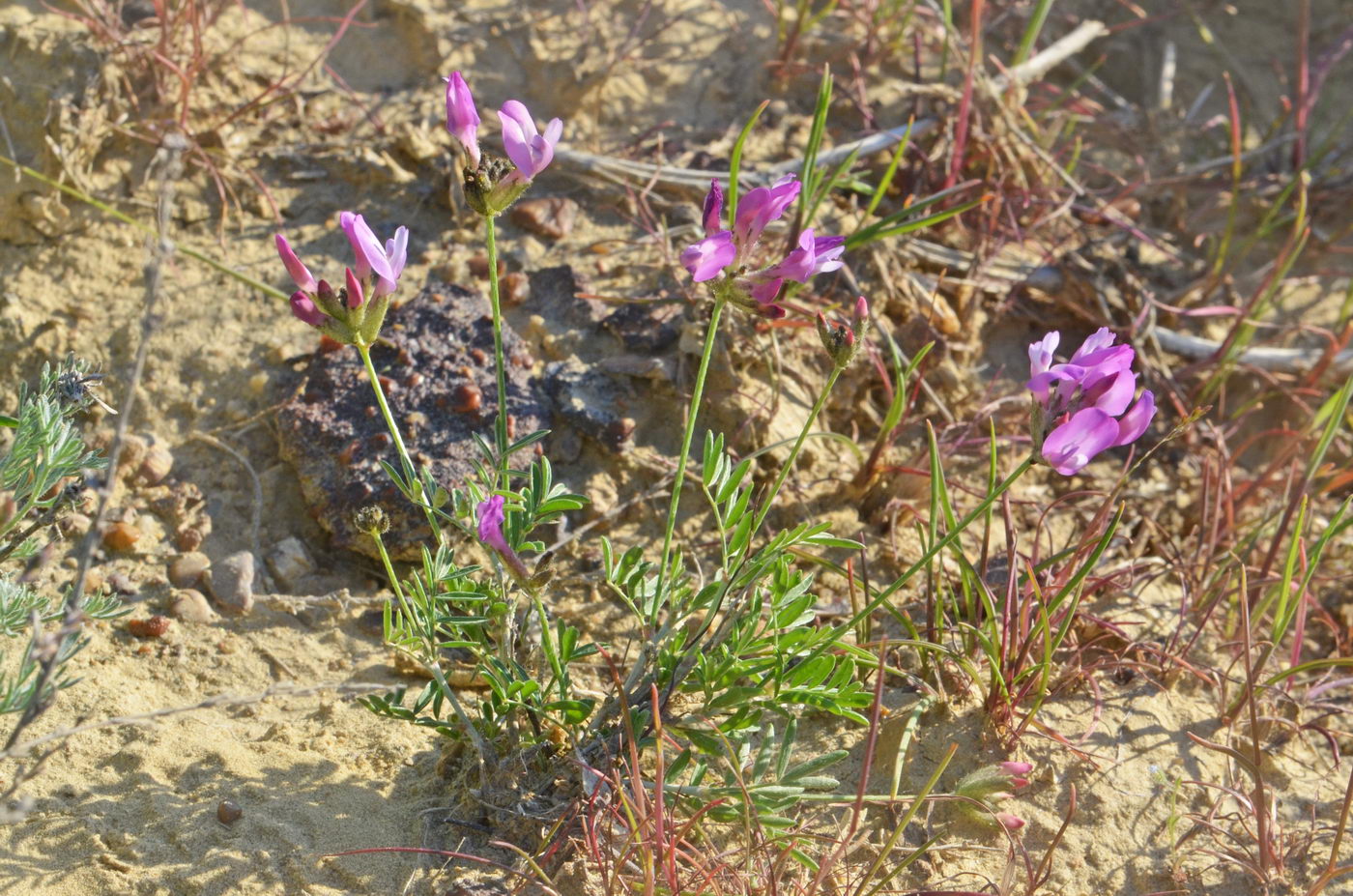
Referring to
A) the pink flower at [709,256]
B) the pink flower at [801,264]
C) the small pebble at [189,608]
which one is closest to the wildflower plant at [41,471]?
the small pebble at [189,608]

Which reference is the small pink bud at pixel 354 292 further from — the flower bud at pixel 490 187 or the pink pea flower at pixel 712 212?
the pink pea flower at pixel 712 212

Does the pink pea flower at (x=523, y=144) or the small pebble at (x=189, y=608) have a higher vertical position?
the pink pea flower at (x=523, y=144)

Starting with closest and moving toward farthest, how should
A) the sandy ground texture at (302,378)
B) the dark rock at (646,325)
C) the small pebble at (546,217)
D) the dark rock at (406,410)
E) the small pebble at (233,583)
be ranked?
the sandy ground texture at (302,378), the small pebble at (233,583), the dark rock at (406,410), the dark rock at (646,325), the small pebble at (546,217)

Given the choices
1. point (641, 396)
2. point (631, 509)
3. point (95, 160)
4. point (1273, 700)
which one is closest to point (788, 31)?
point (641, 396)

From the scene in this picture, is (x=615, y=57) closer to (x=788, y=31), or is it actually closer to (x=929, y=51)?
(x=788, y=31)

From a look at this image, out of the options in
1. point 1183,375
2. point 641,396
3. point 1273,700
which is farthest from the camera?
point 1183,375

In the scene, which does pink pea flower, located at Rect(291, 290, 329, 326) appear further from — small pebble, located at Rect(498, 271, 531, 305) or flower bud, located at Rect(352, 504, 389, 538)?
small pebble, located at Rect(498, 271, 531, 305)
